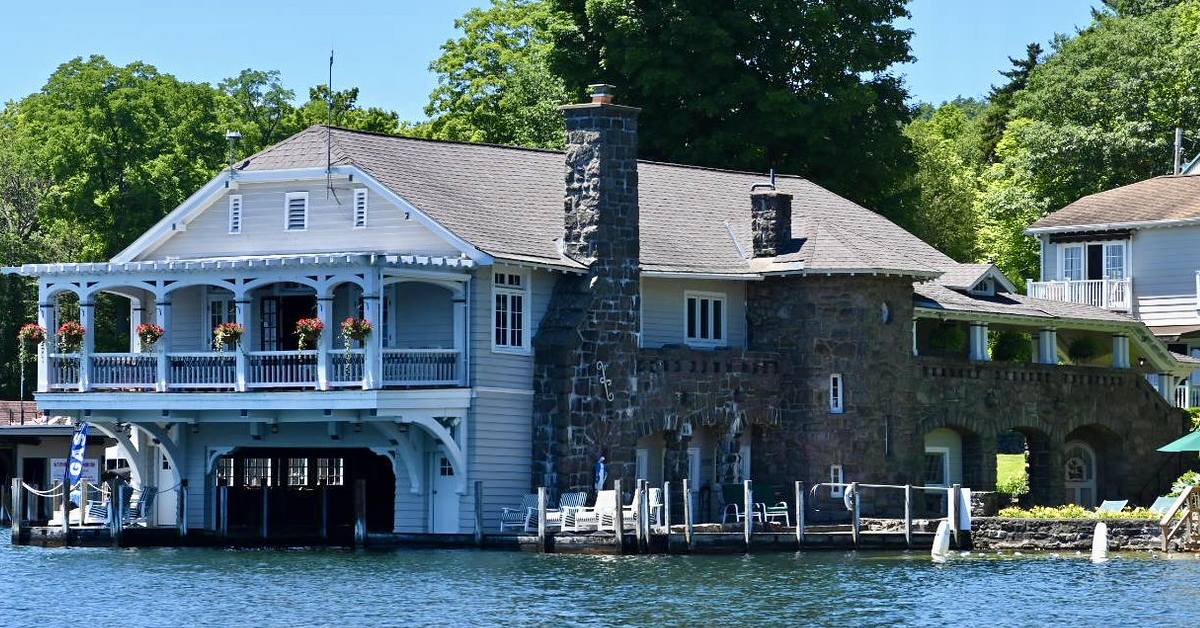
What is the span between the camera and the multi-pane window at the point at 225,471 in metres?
56.1

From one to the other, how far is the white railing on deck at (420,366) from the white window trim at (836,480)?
31.7ft

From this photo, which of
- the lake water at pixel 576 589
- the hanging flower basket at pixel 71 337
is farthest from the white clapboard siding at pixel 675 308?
the hanging flower basket at pixel 71 337

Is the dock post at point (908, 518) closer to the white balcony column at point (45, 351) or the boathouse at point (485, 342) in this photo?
the boathouse at point (485, 342)

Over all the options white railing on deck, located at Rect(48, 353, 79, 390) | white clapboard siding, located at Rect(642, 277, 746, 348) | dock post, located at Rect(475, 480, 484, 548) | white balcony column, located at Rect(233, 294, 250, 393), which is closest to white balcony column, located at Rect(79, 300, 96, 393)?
white railing on deck, located at Rect(48, 353, 79, 390)

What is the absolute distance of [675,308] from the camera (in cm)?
5794

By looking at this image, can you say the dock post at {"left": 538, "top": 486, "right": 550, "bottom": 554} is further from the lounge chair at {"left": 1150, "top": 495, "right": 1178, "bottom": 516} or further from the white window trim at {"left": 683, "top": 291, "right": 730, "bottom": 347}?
the lounge chair at {"left": 1150, "top": 495, "right": 1178, "bottom": 516}

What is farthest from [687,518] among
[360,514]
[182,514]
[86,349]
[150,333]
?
[86,349]

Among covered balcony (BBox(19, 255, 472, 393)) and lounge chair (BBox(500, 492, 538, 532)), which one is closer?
covered balcony (BBox(19, 255, 472, 393))

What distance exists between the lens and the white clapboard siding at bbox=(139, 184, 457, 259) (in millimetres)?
54031

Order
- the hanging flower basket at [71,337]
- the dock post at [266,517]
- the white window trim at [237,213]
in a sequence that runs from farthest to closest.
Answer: the white window trim at [237,213], the dock post at [266,517], the hanging flower basket at [71,337]

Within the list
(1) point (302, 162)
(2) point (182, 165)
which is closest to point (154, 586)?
(1) point (302, 162)

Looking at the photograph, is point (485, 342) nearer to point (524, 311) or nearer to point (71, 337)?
point (524, 311)

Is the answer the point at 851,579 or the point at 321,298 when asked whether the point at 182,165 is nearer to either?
the point at 321,298

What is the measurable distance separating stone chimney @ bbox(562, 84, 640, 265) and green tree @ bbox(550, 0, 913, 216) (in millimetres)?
19394
